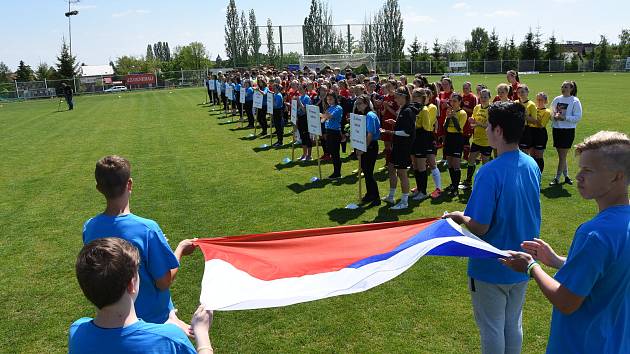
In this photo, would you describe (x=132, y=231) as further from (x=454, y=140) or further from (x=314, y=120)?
(x=314, y=120)

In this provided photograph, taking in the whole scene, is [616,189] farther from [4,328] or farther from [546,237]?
[4,328]

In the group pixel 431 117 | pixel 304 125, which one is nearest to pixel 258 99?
pixel 304 125

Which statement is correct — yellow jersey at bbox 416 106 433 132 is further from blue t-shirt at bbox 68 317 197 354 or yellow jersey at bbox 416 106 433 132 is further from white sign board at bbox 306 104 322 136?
blue t-shirt at bbox 68 317 197 354

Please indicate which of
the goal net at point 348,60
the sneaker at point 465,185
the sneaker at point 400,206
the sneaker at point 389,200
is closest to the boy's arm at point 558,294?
the sneaker at point 400,206

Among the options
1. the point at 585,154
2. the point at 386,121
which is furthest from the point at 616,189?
the point at 386,121

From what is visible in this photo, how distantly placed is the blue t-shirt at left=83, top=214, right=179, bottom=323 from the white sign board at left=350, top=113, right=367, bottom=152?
262 inches

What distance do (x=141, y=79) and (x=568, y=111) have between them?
59.6 meters

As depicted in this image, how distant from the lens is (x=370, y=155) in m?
9.81

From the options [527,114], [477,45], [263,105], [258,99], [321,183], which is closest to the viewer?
[527,114]

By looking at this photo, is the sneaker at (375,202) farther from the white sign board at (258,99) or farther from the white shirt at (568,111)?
the white sign board at (258,99)

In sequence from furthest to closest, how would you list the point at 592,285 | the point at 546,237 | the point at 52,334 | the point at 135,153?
the point at 135,153
the point at 546,237
the point at 52,334
the point at 592,285

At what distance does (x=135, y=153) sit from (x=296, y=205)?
913cm

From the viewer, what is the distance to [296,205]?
33.0ft

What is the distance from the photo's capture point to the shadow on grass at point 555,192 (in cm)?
988
